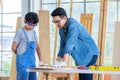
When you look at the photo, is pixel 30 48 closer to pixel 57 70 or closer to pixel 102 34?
pixel 57 70

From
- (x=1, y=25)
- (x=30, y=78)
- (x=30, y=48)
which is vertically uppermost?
(x=1, y=25)

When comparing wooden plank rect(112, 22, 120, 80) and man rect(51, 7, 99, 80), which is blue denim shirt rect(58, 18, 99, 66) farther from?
wooden plank rect(112, 22, 120, 80)

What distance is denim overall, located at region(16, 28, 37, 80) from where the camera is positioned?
12.4ft

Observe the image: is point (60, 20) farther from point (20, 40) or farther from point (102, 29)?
point (102, 29)

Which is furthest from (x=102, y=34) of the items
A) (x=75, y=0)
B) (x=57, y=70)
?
(x=57, y=70)

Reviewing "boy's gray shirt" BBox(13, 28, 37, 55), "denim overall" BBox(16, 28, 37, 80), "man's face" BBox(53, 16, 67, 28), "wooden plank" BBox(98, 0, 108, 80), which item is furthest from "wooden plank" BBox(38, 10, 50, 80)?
"man's face" BBox(53, 16, 67, 28)

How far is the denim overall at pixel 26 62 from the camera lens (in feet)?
12.4

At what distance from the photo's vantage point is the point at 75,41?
3.26 metres

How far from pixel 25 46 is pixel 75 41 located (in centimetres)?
85

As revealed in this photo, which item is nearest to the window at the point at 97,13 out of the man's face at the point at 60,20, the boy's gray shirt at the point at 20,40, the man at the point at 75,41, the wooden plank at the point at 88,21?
the wooden plank at the point at 88,21

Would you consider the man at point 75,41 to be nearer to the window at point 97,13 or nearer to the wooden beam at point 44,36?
the wooden beam at point 44,36

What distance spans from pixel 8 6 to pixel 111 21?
2.22 meters

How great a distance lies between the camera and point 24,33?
12.5 feet

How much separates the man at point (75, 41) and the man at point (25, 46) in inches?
20.3
